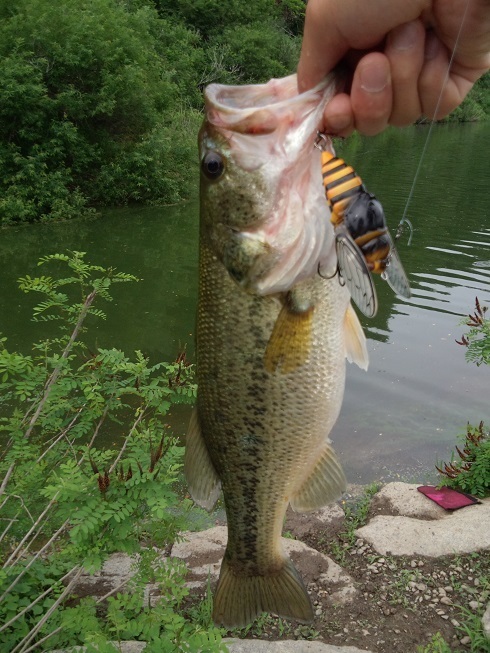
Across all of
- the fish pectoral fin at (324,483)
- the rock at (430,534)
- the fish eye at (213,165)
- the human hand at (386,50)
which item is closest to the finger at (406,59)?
the human hand at (386,50)

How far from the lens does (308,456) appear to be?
206 centimetres

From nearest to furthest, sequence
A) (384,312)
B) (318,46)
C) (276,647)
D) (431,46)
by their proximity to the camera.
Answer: (318,46) → (431,46) → (276,647) → (384,312)

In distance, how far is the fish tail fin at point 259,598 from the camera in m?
2.20

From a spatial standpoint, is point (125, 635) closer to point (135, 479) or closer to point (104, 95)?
point (135, 479)

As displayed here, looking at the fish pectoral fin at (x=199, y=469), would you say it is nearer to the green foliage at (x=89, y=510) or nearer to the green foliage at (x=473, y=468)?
the green foliage at (x=89, y=510)

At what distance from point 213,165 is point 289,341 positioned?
593mm

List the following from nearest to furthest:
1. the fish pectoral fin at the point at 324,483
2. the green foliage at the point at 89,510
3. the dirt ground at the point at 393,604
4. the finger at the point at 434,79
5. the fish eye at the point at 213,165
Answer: the finger at the point at 434,79, the fish eye at the point at 213,165, the fish pectoral fin at the point at 324,483, the green foliage at the point at 89,510, the dirt ground at the point at 393,604

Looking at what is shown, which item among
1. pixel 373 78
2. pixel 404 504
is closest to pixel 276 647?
pixel 404 504

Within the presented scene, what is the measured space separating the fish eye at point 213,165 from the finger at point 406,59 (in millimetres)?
545

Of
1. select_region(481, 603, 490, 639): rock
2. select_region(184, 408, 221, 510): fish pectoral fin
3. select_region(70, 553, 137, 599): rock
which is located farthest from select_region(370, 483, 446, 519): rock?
select_region(184, 408, 221, 510): fish pectoral fin

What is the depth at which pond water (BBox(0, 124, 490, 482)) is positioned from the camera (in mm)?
6980

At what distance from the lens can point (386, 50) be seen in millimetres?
1623

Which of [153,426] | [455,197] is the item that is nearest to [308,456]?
[153,426]

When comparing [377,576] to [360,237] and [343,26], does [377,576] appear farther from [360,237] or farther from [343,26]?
[343,26]
